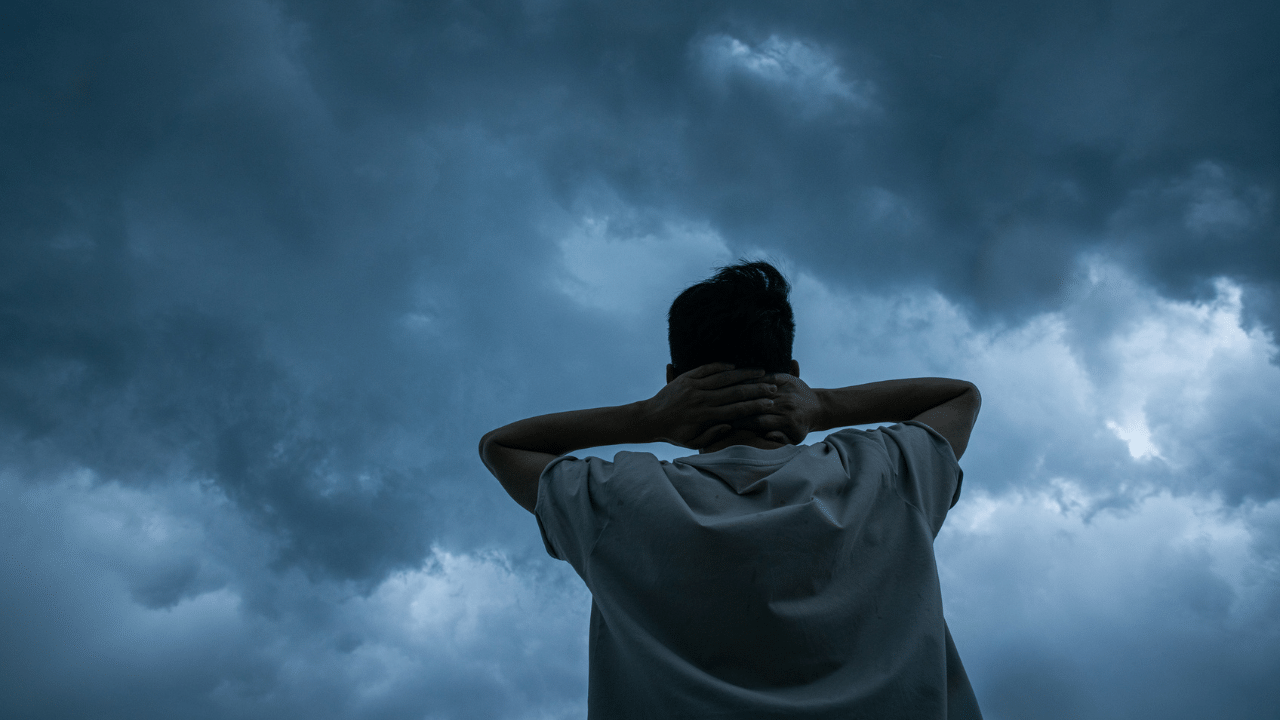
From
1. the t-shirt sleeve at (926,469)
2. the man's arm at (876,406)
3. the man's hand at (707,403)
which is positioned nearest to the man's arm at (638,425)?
the man's hand at (707,403)

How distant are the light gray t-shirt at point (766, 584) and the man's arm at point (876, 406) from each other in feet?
1.28

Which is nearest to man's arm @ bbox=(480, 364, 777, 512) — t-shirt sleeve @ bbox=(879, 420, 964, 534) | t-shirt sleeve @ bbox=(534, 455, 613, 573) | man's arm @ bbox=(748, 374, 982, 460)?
man's arm @ bbox=(748, 374, 982, 460)

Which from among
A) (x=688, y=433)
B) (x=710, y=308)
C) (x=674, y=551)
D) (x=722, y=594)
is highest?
(x=710, y=308)

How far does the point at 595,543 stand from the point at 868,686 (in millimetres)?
995

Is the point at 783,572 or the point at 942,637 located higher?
the point at 783,572

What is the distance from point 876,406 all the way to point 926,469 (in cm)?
75

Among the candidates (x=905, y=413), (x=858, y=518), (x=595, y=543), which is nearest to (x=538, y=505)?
(x=595, y=543)

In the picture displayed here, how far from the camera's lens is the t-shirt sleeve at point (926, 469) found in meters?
2.42

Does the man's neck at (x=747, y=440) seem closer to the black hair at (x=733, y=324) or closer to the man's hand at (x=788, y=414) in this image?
the man's hand at (x=788, y=414)

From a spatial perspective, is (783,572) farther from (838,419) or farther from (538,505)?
(838,419)

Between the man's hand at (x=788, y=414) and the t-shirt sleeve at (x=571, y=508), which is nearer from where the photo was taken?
the t-shirt sleeve at (x=571, y=508)

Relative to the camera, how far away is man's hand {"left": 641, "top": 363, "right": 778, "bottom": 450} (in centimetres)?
277

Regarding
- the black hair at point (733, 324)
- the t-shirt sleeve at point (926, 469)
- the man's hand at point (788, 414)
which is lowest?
the t-shirt sleeve at point (926, 469)

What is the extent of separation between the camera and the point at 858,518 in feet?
7.28
